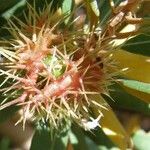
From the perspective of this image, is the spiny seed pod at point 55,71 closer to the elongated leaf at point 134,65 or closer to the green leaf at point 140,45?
Result: the elongated leaf at point 134,65

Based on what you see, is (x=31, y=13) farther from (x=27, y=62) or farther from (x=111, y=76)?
(x=111, y=76)

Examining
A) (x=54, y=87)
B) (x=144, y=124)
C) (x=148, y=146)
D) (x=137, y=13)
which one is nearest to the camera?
(x=54, y=87)

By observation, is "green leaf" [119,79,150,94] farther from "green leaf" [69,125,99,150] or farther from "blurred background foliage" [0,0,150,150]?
"green leaf" [69,125,99,150]

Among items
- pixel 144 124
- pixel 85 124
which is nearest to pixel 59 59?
pixel 85 124

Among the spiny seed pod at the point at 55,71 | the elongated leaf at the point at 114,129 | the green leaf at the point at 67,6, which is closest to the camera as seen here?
the spiny seed pod at the point at 55,71

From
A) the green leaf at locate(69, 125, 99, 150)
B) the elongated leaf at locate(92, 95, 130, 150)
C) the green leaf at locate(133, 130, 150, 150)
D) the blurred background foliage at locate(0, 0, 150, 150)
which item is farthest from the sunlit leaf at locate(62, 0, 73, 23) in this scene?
the green leaf at locate(133, 130, 150, 150)

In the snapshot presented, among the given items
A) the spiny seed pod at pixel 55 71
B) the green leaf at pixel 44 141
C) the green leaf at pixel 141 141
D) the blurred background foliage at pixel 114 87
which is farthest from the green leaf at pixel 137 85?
the green leaf at pixel 141 141

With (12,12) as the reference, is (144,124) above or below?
below
